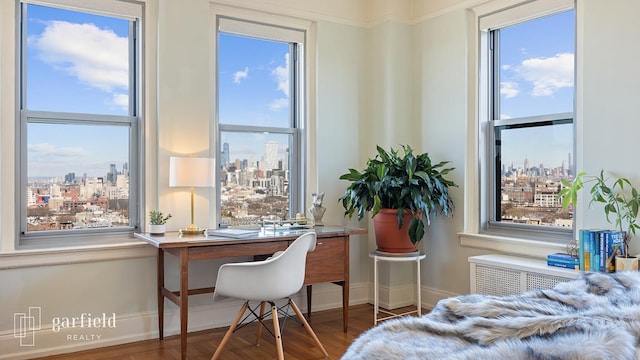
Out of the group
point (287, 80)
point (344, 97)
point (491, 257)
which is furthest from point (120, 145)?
point (491, 257)

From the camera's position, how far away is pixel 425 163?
4293 mm

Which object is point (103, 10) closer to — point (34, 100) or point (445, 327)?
point (34, 100)

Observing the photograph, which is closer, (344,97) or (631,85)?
(631,85)

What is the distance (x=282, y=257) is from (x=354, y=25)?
2.60 m

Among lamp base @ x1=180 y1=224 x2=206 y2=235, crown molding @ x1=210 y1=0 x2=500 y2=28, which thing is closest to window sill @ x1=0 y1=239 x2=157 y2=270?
lamp base @ x1=180 y1=224 x2=206 y2=235

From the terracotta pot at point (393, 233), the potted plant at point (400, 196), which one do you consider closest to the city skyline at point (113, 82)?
the potted plant at point (400, 196)

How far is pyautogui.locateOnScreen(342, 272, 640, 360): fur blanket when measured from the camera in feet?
4.19

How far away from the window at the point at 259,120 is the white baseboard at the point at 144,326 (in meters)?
0.72

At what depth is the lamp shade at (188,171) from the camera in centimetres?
356

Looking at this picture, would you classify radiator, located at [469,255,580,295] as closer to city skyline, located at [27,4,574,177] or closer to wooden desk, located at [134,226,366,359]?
city skyline, located at [27,4,574,177]

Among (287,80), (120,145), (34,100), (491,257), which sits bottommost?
(491,257)

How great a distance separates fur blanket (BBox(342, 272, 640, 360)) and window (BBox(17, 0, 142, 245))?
9.13ft

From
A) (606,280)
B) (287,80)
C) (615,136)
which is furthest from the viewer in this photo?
(287,80)

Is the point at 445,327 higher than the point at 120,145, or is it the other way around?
the point at 120,145
